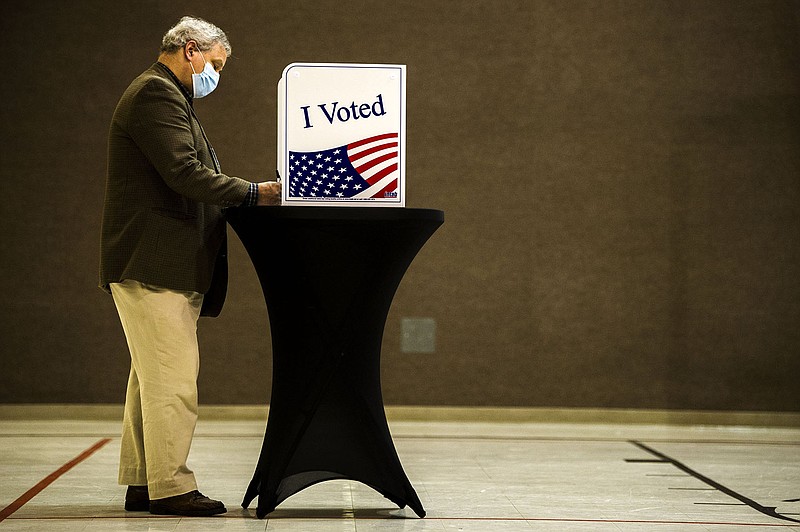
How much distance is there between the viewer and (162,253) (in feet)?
8.99

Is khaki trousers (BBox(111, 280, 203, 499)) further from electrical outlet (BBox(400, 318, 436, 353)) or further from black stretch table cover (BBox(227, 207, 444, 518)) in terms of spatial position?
electrical outlet (BBox(400, 318, 436, 353))

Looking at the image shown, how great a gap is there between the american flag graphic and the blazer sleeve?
16cm

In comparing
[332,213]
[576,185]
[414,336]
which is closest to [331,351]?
[332,213]

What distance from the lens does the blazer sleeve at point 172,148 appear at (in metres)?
2.68

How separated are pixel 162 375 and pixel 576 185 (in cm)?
343

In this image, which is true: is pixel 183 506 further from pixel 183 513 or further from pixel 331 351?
pixel 331 351

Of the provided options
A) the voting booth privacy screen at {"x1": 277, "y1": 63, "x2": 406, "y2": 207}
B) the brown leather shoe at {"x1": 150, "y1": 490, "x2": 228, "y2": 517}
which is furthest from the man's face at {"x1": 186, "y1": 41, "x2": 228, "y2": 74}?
the brown leather shoe at {"x1": 150, "y1": 490, "x2": 228, "y2": 517}

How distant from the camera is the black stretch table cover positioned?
2.67 meters

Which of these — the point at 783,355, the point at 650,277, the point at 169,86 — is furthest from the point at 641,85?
the point at 169,86

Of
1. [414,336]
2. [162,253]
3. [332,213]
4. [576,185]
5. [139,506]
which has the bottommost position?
[139,506]

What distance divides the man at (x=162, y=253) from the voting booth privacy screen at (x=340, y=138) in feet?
0.36

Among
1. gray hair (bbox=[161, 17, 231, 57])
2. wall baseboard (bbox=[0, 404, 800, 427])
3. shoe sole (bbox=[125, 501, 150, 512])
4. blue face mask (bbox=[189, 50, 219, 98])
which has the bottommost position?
wall baseboard (bbox=[0, 404, 800, 427])

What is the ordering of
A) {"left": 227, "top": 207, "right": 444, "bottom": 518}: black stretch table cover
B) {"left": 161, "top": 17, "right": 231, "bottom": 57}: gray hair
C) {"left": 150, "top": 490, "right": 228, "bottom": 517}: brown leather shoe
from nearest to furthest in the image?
{"left": 227, "top": 207, "right": 444, "bottom": 518}: black stretch table cover
{"left": 150, "top": 490, "right": 228, "bottom": 517}: brown leather shoe
{"left": 161, "top": 17, "right": 231, "bottom": 57}: gray hair

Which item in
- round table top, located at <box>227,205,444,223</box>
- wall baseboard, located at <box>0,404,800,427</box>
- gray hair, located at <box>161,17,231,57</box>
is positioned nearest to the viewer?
round table top, located at <box>227,205,444,223</box>
